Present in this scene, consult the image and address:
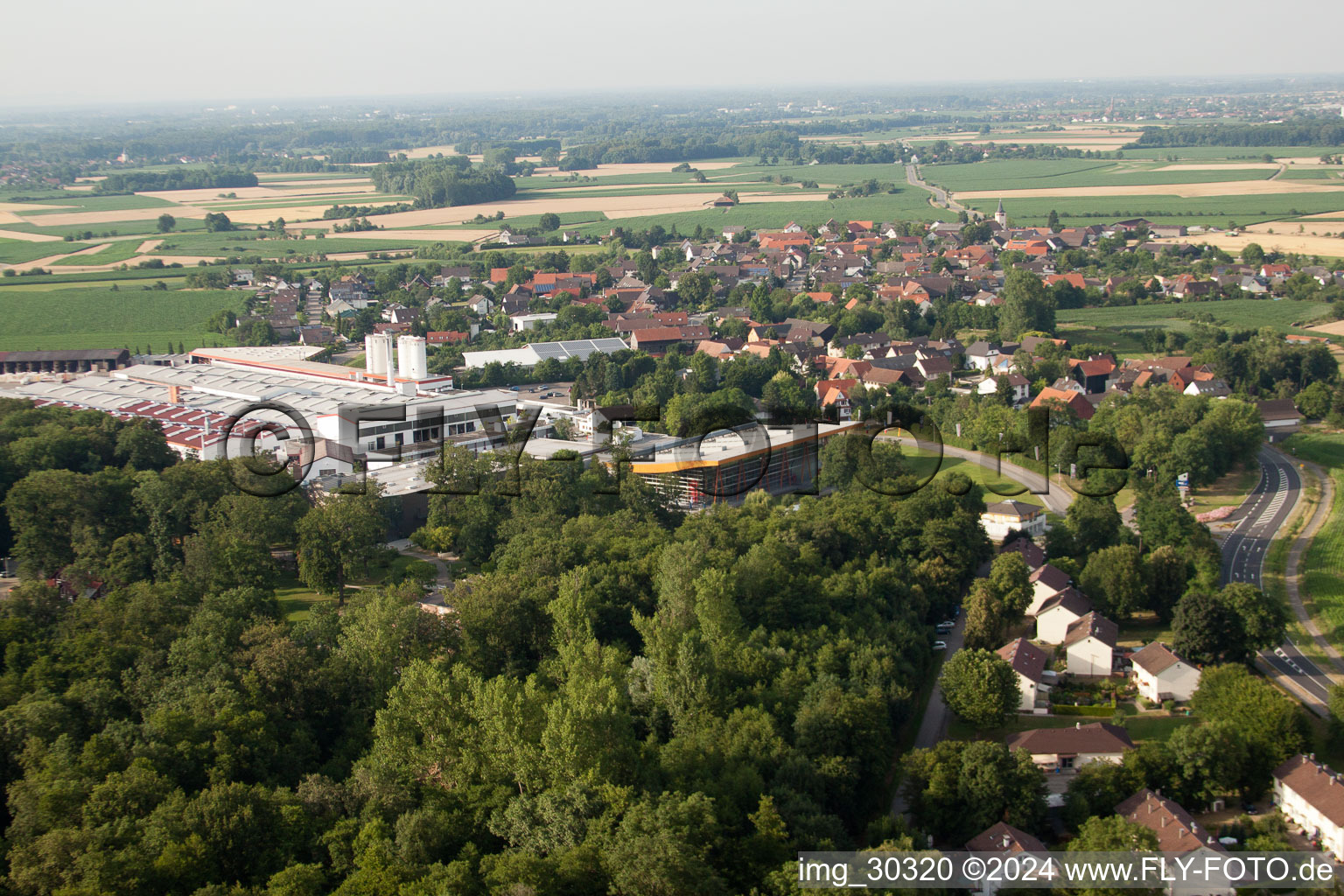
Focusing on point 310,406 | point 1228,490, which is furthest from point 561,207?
point 1228,490

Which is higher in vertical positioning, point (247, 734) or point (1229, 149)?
point (1229, 149)

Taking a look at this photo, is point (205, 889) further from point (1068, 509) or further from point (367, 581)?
point (1068, 509)

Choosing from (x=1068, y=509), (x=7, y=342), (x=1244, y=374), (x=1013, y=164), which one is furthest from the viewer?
(x=1013, y=164)

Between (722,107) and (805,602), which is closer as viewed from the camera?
(805,602)

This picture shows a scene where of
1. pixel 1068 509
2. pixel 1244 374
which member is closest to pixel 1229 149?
pixel 1244 374

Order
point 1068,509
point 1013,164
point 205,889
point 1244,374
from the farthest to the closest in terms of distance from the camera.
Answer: point 1013,164, point 1244,374, point 1068,509, point 205,889

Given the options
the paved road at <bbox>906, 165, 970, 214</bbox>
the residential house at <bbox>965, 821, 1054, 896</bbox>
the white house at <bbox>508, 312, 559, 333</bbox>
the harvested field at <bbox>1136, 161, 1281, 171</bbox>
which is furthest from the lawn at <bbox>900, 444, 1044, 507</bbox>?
the harvested field at <bbox>1136, 161, 1281, 171</bbox>

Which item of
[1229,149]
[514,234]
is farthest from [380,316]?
[1229,149]
